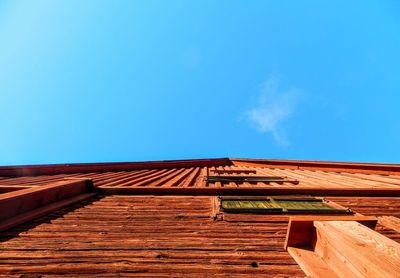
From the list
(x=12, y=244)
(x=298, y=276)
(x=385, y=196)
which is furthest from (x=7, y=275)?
(x=385, y=196)

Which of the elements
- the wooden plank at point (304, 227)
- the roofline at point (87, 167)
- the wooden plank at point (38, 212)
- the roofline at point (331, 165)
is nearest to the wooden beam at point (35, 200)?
→ the wooden plank at point (38, 212)

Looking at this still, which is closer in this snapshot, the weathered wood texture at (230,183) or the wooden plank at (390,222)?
the wooden plank at (390,222)

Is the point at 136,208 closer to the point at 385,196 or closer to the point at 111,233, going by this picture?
the point at 111,233

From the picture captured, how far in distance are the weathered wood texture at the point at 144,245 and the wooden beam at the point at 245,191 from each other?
0.81 m

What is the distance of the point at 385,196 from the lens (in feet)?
14.1

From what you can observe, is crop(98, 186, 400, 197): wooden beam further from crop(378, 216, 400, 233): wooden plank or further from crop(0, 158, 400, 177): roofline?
crop(0, 158, 400, 177): roofline

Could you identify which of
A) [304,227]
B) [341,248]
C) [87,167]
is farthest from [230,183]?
[87,167]

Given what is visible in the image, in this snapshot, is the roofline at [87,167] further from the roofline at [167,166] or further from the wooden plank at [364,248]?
the wooden plank at [364,248]

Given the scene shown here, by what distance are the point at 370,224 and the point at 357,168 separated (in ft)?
20.2

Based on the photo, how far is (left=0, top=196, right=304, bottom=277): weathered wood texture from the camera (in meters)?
2.10

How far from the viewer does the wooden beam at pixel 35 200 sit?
2930 millimetres

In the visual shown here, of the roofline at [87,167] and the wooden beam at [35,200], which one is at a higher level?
the roofline at [87,167]

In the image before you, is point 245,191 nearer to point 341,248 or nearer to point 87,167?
point 341,248

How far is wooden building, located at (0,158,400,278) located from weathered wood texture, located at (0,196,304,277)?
10 mm
